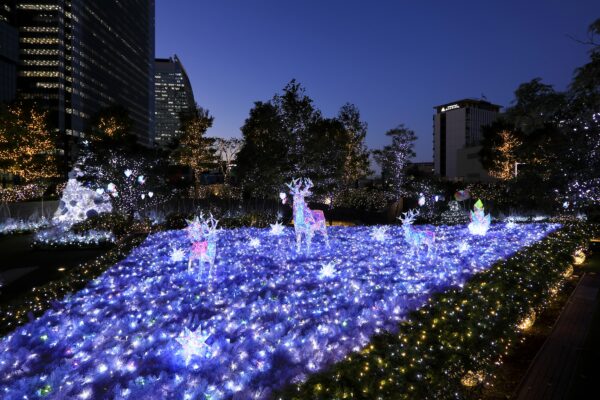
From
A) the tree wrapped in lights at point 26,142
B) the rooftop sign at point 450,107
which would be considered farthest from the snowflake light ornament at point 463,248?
the rooftop sign at point 450,107

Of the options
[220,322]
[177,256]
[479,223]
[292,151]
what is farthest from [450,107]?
[220,322]

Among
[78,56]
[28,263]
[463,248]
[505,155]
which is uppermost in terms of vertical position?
[78,56]

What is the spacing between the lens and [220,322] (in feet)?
15.5

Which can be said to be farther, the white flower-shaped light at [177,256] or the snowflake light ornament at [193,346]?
the white flower-shaped light at [177,256]

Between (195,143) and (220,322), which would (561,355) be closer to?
(220,322)

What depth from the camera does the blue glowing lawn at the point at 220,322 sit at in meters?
3.35

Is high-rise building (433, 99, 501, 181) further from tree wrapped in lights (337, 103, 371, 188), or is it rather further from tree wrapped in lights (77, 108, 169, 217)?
tree wrapped in lights (77, 108, 169, 217)

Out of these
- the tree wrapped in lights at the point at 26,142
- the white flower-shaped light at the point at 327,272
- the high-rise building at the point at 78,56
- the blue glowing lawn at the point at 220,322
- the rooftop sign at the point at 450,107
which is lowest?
the blue glowing lawn at the point at 220,322

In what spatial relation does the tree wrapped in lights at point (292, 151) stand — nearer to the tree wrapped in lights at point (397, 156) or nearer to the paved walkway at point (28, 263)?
the tree wrapped in lights at point (397, 156)

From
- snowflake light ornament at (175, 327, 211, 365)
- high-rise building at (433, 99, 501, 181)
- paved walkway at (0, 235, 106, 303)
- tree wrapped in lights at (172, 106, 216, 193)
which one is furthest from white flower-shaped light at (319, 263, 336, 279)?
high-rise building at (433, 99, 501, 181)

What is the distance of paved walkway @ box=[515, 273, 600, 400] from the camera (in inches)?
156

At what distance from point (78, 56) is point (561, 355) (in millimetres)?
102544

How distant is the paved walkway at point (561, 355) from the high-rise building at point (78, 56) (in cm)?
6538

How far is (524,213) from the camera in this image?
1833cm
